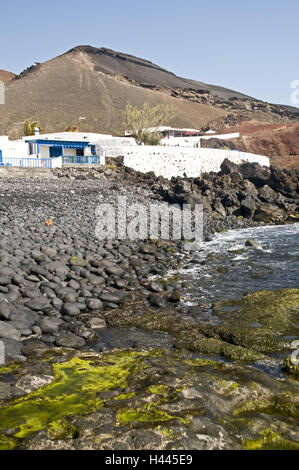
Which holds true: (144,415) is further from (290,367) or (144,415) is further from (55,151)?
(55,151)

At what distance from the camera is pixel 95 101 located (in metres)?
93.6

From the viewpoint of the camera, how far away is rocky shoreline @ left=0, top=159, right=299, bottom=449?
410 centimetres

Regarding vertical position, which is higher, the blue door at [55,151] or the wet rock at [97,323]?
the blue door at [55,151]

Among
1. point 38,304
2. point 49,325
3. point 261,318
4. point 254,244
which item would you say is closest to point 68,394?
Answer: point 49,325

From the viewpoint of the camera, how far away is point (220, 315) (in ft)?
31.7

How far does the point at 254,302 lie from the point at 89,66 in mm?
139677

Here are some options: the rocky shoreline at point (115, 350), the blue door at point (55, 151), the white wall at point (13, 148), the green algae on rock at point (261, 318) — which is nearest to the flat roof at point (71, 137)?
the blue door at point (55, 151)

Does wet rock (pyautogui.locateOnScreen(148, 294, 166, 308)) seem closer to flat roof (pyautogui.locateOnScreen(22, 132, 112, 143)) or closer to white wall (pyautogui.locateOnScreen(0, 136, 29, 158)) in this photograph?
white wall (pyautogui.locateOnScreen(0, 136, 29, 158))

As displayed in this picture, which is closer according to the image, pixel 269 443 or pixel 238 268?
pixel 269 443

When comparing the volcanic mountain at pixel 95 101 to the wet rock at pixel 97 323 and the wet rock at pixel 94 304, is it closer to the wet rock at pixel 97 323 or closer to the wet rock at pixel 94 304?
the wet rock at pixel 94 304

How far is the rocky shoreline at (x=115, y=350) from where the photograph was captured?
410 cm

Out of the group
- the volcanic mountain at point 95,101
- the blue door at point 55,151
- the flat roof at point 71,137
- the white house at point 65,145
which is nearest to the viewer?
the white house at point 65,145

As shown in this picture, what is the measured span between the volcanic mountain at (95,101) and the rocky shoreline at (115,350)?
2240 inches

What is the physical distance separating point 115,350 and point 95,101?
9405 cm
